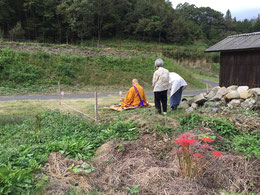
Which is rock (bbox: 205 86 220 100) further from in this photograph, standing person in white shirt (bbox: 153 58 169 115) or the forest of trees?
the forest of trees

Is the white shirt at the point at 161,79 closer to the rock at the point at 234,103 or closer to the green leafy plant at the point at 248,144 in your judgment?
the rock at the point at 234,103

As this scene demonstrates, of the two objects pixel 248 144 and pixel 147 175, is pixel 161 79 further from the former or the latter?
pixel 147 175

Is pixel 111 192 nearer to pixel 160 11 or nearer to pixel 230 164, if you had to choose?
pixel 230 164

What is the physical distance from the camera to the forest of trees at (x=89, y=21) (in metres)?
39.3

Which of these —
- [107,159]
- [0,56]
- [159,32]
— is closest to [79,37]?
[159,32]

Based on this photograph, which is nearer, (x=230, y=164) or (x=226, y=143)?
(x=230, y=164)

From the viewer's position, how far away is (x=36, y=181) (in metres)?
3.22

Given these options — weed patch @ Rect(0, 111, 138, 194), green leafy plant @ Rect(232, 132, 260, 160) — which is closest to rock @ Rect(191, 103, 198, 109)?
green leafy plant @ Rect(232, 132, 260, 160)

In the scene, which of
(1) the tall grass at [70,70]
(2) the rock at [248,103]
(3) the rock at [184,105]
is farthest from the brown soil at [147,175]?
(1) the tall grass at [70,70]

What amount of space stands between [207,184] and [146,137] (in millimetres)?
1815

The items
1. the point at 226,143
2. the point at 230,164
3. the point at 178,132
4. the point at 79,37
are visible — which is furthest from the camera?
the point at 79,37

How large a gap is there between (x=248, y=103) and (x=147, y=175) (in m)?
5.05

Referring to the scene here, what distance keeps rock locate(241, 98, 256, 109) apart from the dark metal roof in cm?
435

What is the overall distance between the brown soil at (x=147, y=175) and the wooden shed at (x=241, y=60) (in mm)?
8505
